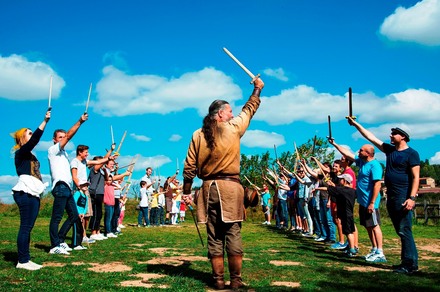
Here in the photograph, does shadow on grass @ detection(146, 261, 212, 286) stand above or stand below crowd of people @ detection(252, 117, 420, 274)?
below

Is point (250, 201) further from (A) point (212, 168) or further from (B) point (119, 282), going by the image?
(B) point (119, 282)

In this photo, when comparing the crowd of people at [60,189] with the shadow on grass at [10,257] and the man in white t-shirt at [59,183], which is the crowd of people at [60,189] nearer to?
the man in white t-shirt at [59,183]

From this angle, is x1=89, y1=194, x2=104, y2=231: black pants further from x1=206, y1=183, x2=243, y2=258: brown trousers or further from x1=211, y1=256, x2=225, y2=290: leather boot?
x1=211, y1=256, x2=225, y2=290: leather boot

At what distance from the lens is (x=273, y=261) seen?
796 centimetres

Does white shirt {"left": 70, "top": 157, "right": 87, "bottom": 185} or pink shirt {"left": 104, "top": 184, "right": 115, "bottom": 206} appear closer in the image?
white shirt {"left": 70, "top": 157, "right": 87, "bottom": 185}

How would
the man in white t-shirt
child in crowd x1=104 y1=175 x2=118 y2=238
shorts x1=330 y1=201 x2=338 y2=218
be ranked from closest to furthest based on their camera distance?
the man in white t-shirt
shorts x1=330 y1=201 x2=338 y2=218
child in crowd x1=104 y1=175 x2=118 y2=238

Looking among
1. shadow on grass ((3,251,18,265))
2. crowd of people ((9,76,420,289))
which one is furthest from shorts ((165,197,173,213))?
shadow on grass ((3,251,18,265))

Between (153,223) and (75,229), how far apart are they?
474 inches

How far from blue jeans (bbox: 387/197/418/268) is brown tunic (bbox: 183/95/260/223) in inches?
117

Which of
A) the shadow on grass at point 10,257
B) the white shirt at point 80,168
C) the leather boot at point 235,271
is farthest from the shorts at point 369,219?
the shadow on grass at point 10,257

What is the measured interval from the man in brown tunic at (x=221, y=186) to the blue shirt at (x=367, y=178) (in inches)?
131

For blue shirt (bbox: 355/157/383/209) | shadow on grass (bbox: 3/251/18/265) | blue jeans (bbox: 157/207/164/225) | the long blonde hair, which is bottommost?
shadow on grass (bbox: 3/251/18/265)

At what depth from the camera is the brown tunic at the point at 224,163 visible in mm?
5543

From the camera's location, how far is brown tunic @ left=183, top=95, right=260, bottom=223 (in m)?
5.54
